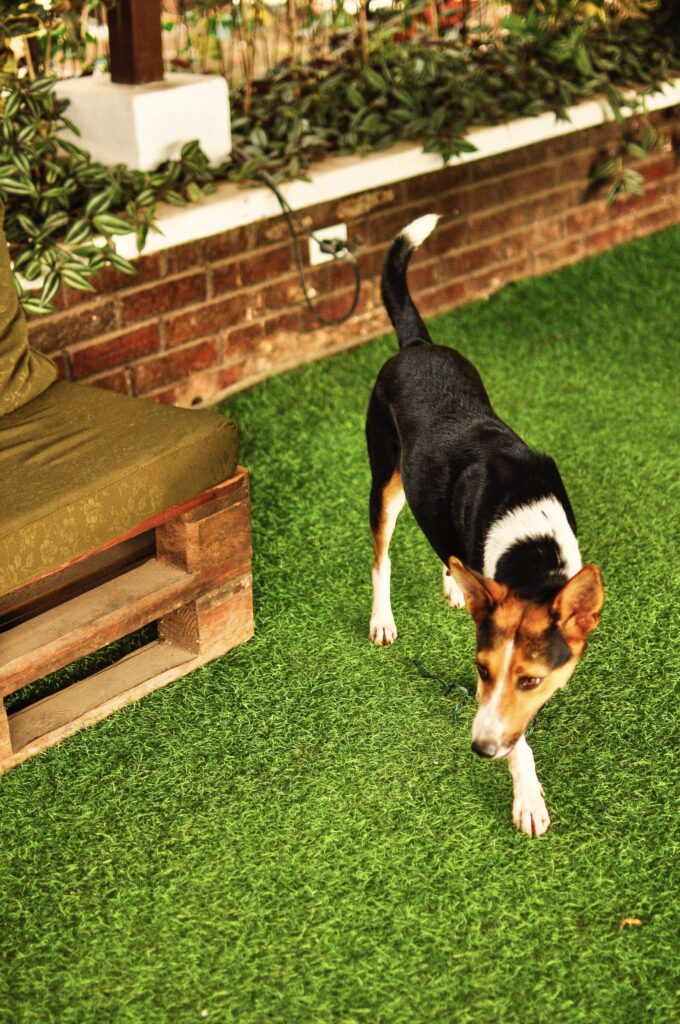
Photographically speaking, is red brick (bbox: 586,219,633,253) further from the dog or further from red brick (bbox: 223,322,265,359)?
the dog

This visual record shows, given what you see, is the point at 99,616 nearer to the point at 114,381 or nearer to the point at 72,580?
the point at 72,580

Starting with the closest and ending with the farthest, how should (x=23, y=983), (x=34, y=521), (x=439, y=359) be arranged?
1. (x=23, y=983)
2. (x=34, y=521)
3. (x=439, y=359)

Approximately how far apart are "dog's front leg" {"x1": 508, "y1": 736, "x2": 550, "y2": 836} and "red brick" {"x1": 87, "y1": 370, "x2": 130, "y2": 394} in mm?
1997

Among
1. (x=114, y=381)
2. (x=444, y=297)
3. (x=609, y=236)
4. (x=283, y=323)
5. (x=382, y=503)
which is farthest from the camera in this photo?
(x=609, y=236)

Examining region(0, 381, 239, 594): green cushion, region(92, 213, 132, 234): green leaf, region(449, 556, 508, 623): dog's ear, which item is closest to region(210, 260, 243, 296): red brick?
region(92, 213, 132, 234): green leaf

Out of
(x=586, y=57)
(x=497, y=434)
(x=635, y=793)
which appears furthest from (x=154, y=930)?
(x=586, y=57)

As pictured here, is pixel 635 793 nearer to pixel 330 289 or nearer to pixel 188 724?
pixel 188 724

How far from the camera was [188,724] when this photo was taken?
8.60 ft

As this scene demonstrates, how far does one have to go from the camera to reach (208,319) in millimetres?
4047

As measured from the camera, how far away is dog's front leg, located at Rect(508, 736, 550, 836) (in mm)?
2307

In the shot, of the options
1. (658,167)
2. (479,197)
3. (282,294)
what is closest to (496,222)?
(479,197)

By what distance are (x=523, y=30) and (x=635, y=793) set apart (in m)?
3.80

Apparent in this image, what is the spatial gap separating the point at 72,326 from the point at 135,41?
965mm

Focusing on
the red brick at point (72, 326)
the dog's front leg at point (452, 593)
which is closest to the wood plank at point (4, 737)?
the dog's front leg at point (452, 593)
